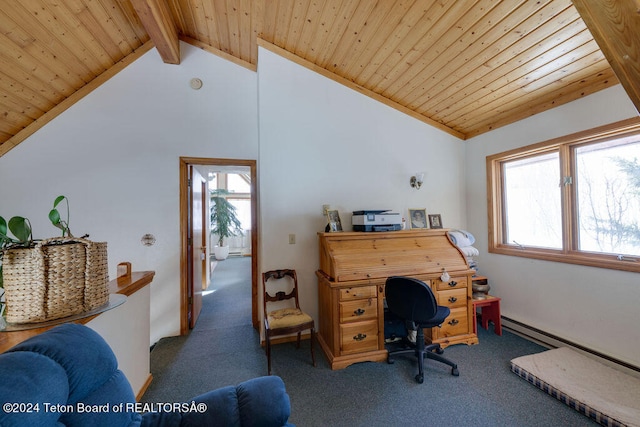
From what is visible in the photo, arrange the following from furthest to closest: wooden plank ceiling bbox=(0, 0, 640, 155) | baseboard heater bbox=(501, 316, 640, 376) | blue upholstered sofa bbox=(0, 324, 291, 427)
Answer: baseboard heater bbox=(501, 316, 640, 376) < wooden plank ceiling bbox=(0, 0, 640, 155) < blue upholstered sofa bbox=(0, 324, 291, 427)

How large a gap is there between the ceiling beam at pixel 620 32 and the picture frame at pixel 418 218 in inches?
83.1

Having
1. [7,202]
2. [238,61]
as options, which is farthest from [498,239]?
[7,202]

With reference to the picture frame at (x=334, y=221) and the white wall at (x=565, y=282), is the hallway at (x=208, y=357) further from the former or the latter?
the white wall at (x=565, y=282)

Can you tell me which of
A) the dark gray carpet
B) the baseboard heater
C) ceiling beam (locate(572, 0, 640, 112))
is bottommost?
the dark gray carpet

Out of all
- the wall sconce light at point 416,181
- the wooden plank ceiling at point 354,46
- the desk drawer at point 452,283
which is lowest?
the desk drawer at point 452,283

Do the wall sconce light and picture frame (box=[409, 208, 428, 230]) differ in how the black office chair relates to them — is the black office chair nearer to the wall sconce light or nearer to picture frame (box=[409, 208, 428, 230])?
picture frame (box=[409, 208, 428, 230])

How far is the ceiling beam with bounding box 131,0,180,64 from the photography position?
2.08 metres

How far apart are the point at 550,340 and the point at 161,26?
480 centimetres

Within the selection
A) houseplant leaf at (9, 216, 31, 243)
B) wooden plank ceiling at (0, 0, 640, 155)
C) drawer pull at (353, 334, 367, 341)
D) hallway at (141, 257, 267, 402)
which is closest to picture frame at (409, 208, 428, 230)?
wooden plank ceiling at (0, 0, 640, 155)

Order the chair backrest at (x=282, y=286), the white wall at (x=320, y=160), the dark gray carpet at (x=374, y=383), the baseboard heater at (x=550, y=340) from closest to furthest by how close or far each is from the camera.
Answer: the dark gray carpet at (x=374, y=383)
the baseboard heater at (x=550, y=340)
the chair backrest at (x=282, y=286)
the white wall at (x=320, y=160)

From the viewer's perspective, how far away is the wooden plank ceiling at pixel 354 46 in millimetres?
1854

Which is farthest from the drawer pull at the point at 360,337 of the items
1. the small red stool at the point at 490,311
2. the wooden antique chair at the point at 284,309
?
the small red stool at the point at 490,311

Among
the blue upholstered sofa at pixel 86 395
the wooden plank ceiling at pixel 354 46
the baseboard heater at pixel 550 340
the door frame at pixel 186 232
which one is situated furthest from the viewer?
the door frame at pixel 186 232

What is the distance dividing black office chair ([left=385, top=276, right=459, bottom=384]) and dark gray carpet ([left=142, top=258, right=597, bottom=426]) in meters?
0.13
